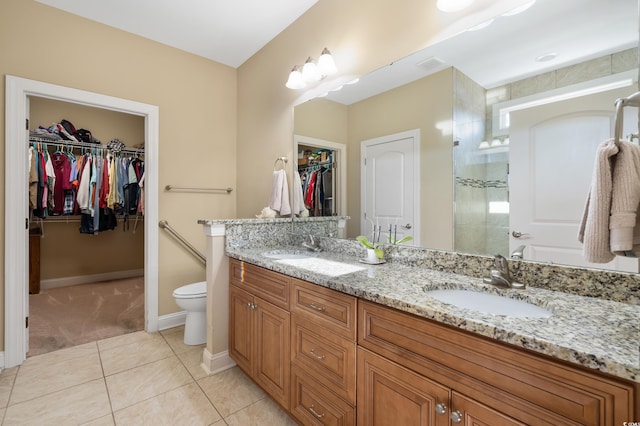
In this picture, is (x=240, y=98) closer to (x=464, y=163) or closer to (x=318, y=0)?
(x=318, y=0)

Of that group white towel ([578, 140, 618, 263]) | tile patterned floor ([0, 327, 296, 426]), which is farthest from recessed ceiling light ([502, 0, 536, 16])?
tile patterned floor ([0, 327, 296, 426])

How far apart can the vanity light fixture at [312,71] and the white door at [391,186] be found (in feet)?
1.98

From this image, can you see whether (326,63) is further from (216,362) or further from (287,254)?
(216,362)

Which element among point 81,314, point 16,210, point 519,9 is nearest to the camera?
point 519,9

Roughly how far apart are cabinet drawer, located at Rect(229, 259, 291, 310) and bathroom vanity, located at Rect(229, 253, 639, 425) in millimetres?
10

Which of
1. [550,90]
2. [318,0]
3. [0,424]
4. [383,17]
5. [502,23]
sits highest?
[318,0]

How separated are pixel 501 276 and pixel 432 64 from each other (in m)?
1.12

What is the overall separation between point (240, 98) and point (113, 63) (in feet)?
3.70

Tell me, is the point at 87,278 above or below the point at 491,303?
A: below

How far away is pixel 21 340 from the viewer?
2125mm

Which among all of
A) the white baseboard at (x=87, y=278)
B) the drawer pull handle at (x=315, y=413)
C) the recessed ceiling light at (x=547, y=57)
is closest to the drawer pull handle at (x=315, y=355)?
the drawer pull handle at (x=315, y=413)

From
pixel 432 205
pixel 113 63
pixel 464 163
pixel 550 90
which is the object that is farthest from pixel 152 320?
pixel 550 90

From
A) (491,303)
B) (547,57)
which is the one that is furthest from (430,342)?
(547,57)

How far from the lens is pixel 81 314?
3.06 meters
